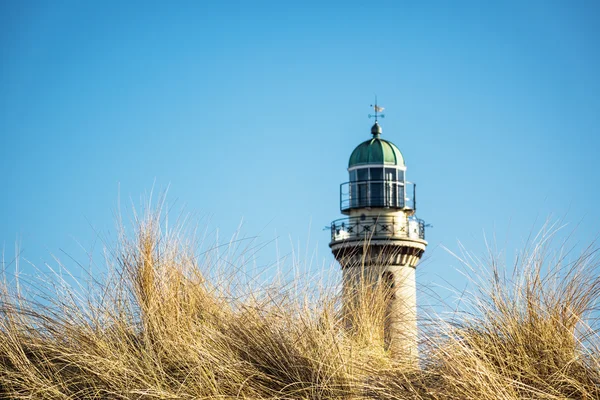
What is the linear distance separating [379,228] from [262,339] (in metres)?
17.3

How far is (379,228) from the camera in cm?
2059

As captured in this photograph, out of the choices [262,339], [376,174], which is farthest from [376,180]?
[262,339]

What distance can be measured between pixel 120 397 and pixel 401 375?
112cm

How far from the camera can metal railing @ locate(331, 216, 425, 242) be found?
67.9 ft

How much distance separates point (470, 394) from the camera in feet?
9.29

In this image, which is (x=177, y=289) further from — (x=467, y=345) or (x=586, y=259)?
(x=586, y=259)

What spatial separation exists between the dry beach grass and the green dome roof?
17.1 meters

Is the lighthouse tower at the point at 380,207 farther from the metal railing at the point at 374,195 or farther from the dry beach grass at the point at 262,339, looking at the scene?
the dry beach grass at the point at 262,339

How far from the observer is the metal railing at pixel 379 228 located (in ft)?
67.9

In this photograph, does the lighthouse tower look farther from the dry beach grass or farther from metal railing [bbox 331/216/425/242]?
the dry beach grass

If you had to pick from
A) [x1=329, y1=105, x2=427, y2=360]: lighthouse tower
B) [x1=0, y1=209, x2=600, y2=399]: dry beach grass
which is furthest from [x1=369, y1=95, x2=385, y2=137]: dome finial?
[x1=0, y1=209, x2=600, y2=399]: dry beach grass

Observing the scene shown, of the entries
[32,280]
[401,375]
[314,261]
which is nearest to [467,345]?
[401,375]

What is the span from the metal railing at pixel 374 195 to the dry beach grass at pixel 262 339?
54.9 feet

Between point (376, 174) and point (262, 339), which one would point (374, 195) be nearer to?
point (376, 174)
